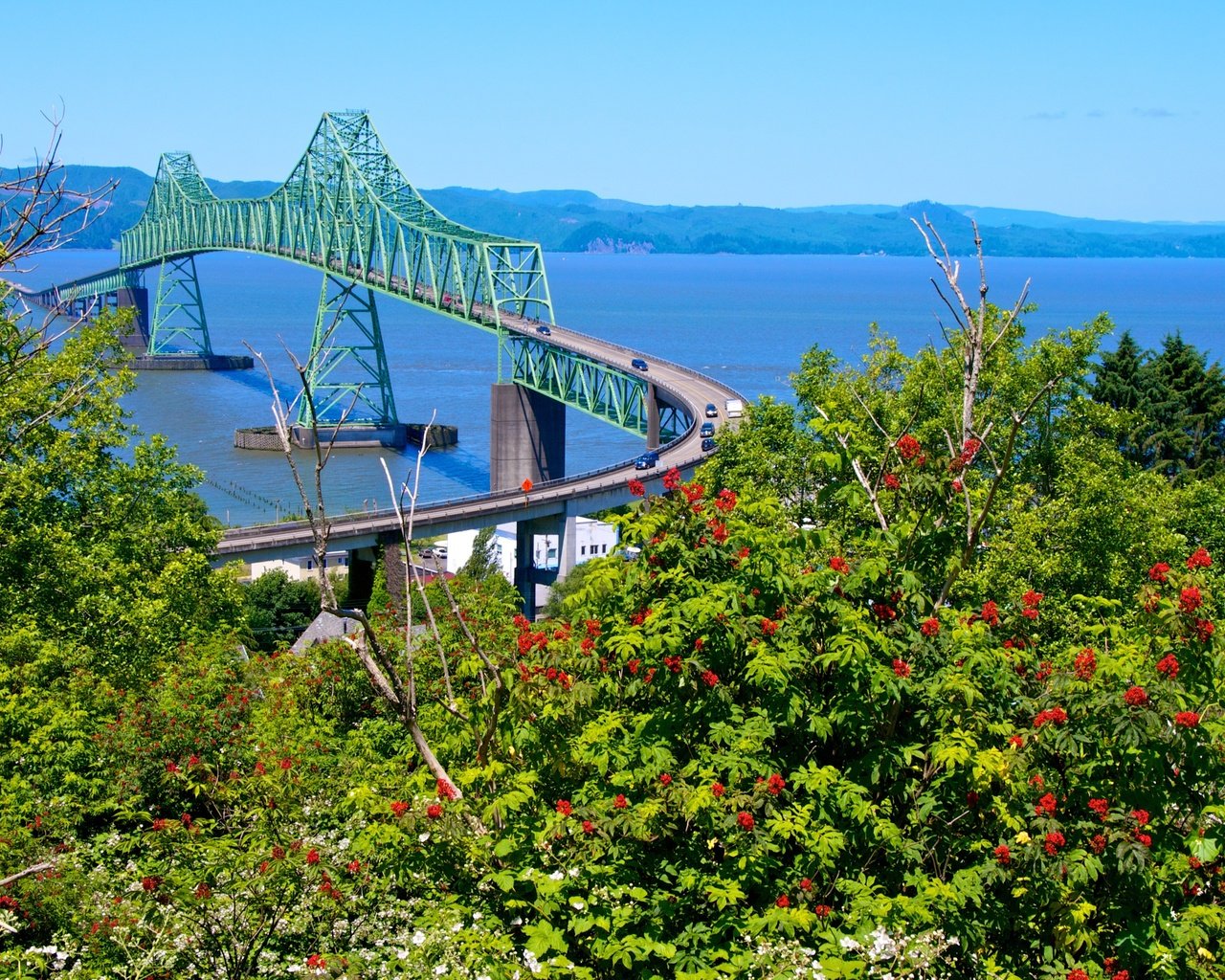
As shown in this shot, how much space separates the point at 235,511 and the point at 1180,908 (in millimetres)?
52508

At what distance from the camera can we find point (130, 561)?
722 inches

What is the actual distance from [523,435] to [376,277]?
2673 cm

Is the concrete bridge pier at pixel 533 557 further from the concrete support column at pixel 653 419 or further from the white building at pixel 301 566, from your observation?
the concrete support column at pixel 653 419

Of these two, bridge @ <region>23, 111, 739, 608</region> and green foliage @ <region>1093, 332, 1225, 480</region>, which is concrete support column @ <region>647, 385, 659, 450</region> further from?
green foliage @ <region>1093, 332, 1225, 480</region>

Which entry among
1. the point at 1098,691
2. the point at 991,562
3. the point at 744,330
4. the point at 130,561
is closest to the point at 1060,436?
the point at 991,562

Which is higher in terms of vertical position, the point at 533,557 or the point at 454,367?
the point at 454,367

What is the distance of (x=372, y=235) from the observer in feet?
295

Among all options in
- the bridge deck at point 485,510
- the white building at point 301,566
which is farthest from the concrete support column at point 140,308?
the bridge deck at point 485,510

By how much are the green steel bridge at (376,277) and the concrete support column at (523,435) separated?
115 cm

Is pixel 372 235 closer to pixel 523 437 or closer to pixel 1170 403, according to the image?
pixel 523 437

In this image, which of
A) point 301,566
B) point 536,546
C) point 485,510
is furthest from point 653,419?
point 485,510

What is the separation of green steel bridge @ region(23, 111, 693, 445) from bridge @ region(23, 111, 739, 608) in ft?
0.49

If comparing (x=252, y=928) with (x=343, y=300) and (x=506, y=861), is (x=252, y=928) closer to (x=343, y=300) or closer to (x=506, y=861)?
(x=506, y=861)

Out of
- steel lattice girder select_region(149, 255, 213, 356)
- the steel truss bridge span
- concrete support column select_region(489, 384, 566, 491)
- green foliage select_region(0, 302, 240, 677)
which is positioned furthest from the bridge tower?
green foliage select_region(0, 302, 240, 677)
